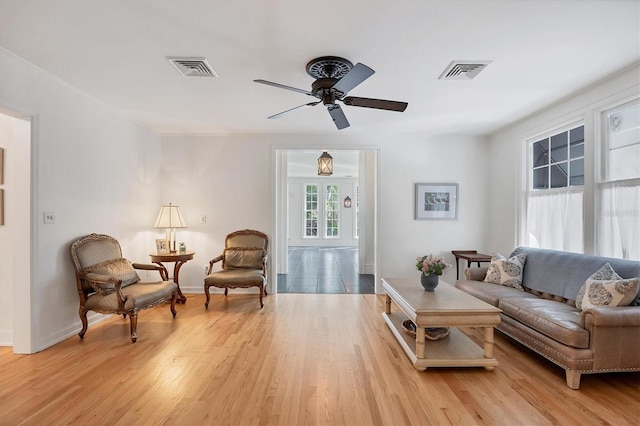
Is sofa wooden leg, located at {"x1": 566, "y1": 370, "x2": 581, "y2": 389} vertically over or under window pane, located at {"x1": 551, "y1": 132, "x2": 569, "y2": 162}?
under

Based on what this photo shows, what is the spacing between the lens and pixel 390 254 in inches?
214

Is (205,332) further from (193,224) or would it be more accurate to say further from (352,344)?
(193,224)

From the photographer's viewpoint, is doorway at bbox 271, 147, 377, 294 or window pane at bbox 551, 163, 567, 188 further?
doorway at bbox 271, 147, 377, 294

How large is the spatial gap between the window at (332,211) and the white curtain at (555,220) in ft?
25.6

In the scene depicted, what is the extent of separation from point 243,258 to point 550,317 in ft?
12.7

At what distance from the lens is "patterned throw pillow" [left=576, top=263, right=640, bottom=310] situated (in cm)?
255

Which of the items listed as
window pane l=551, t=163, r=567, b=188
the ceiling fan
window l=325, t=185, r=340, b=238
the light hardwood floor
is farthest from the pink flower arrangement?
window l=325, t=185, r=340, b=238

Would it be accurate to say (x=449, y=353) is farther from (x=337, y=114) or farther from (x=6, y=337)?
(x=6, y=337)

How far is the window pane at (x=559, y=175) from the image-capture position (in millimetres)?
3927

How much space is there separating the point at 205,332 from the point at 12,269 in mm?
1909

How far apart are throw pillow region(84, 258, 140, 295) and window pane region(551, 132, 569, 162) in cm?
544

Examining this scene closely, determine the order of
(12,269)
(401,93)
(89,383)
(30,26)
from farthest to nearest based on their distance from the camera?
(401,93) → (12,269) → (89,383) → (30,26)

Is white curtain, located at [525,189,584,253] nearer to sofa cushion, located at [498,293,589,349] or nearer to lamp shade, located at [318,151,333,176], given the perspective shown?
sofa cushion, located at [498,293,589,349]

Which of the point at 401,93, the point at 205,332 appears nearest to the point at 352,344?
the point at 205,332
